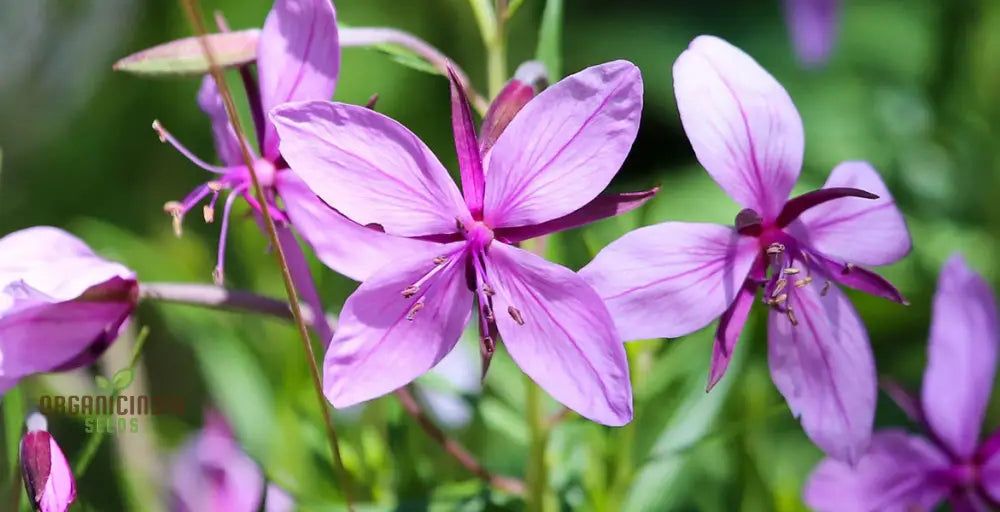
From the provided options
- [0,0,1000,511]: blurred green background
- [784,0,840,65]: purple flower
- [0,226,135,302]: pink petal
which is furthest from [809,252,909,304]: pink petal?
[784,0,840,65]: purple flower

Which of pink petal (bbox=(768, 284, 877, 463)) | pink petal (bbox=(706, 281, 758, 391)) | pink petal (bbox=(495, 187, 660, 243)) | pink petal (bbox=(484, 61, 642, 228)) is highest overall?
pink petal (bbox=(484, 61, 642, 228))

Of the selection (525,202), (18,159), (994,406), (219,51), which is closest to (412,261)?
(525,202)

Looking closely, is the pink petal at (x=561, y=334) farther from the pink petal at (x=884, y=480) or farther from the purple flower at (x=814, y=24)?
the purple flower at (x=814, y=24)

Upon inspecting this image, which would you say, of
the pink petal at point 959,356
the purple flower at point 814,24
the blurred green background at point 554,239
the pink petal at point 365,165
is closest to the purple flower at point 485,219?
the pink petal at point 365,165

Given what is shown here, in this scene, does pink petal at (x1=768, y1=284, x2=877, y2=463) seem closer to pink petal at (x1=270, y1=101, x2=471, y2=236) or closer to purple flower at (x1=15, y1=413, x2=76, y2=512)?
pink petal at (x1=270, y1=101, x2=471, y2=236)

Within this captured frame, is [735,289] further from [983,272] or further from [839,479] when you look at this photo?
[983,272]

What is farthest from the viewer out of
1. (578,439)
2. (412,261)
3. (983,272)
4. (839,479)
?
(983,272)

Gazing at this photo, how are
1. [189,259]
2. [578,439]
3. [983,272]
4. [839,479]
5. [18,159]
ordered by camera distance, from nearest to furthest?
[839,479], [578,439], [189,259], [983,272], [18,159]
